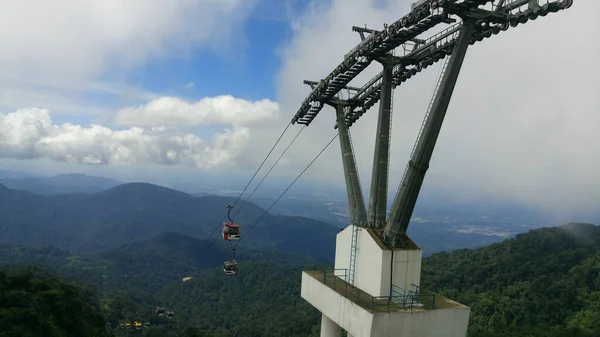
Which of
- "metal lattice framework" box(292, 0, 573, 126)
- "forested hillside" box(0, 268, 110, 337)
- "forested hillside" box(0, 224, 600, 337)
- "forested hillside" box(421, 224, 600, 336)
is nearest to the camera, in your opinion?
"metal lattice framework" box(292, 0, 573, 126)

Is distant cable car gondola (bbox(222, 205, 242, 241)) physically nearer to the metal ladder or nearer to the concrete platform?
the metal ladder

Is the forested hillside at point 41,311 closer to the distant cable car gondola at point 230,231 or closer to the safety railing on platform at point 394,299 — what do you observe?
the distant cable car gondola at point 230,231

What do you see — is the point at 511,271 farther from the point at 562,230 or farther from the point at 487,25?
the point at 487,25

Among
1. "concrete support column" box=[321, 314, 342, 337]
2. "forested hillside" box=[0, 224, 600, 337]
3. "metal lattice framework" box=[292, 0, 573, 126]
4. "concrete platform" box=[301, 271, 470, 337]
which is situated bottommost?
"forested hillside" box=[0, 224, 600, 337]

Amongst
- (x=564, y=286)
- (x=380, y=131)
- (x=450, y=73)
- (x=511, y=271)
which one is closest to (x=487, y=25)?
(x=450, y=73)

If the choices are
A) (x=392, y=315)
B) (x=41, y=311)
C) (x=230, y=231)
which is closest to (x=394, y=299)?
(x=392, y=315)

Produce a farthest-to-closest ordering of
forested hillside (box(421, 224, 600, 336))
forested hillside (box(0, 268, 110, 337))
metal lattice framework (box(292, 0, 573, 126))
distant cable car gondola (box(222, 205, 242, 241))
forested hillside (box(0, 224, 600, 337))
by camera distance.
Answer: forested hillside (box(0, 224, 600, 337)) < forested hillside (box(421, 224, 600, 336)) < forested hillside (box(0, 268, 110, 337)) < distant cable car gondola (box(222, 205, 242, 241)) < metal lattice framework (box(292, 0, 573, 126))

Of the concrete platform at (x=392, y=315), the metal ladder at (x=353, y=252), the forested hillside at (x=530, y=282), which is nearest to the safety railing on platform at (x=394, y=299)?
the concrete platform at (x=392, y=315)

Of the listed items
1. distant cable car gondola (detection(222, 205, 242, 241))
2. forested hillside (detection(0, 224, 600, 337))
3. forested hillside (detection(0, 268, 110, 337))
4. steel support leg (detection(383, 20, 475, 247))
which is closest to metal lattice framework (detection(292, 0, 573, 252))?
steel support leg (detection(383, 20, 475, 247))
